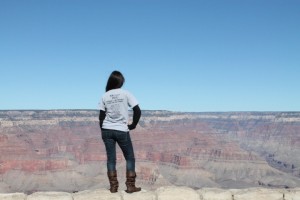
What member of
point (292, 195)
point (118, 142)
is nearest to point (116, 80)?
point (118, 142)

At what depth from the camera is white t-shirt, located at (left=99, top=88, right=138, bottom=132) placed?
7.18 m

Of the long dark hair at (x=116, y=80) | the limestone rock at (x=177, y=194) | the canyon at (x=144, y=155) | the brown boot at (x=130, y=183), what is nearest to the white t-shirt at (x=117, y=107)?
the long dark hair at (x=116, y=80)

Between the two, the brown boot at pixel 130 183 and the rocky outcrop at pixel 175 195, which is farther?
the brown boot at pixel 130 183

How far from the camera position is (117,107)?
7.18 m

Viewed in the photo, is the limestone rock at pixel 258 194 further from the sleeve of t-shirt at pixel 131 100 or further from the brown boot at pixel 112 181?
the sleeve of t-shirt at pixel 131 100

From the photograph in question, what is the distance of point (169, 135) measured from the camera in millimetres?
148000

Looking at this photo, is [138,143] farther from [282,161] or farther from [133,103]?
[133,103]

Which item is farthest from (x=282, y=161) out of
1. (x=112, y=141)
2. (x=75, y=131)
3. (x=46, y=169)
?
(x=112, y=141)

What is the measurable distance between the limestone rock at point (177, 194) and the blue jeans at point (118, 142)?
63 cm

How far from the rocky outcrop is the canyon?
70.0 metres

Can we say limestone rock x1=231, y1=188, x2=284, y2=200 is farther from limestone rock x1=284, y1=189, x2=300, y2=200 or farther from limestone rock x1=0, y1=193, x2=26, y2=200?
limestone rock x1=0, y1=193, x2=26, y2=200

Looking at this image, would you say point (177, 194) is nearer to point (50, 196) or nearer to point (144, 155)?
point (50, 196)

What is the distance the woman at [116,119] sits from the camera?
23.6 ft

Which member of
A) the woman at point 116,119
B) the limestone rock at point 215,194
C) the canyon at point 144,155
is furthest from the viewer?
the canyon at point 144,155
